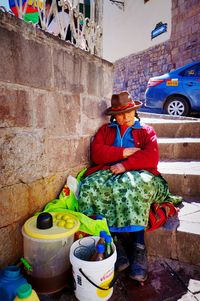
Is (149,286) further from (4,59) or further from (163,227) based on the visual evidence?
(4,59)

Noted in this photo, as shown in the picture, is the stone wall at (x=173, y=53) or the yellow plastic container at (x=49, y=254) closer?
the yellow plastic container at (x=49, y=254)

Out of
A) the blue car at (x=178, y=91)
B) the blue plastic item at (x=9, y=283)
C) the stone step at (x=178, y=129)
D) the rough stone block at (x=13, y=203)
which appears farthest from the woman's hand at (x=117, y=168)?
the blue car at (x=178, y=91)

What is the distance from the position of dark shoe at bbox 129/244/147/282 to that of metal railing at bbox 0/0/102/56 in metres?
2.14

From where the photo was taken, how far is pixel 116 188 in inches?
84.8

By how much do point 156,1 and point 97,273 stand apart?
12.7m

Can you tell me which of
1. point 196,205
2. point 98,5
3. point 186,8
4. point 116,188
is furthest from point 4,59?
point 186,8

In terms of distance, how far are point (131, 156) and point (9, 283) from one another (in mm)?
1530

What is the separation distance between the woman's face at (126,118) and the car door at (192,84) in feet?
14.6

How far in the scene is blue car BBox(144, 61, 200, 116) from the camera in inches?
253

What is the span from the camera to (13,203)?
6.21ft

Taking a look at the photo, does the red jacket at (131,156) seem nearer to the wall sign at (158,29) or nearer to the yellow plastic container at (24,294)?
the yellow plastic container at (24,294)

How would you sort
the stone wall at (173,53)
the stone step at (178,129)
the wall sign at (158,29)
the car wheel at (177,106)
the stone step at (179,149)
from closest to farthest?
the stone step at (179,149) → the stone step at (178,129) → the car wheel at (177,106) → the stone wall at (173,53) → the wall sign at (158,29)

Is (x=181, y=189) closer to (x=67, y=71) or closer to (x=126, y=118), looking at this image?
(x=126, y=118)

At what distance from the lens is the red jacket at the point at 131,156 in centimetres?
239
